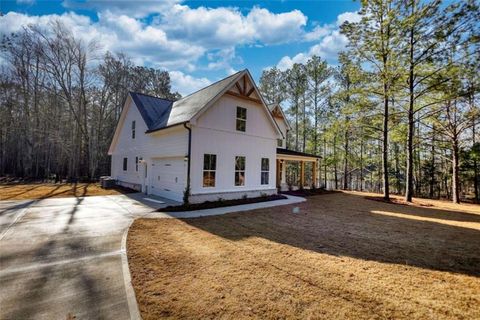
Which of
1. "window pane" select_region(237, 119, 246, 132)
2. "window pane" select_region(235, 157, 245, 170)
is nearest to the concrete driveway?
"window pane" select_region(235, 157, 245, 170)

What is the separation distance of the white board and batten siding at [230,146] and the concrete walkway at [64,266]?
11.2 ft

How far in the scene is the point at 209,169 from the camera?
11.2 metres

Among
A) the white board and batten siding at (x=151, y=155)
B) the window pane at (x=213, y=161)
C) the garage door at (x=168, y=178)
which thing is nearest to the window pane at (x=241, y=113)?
the window pane at (x=213, y=161)

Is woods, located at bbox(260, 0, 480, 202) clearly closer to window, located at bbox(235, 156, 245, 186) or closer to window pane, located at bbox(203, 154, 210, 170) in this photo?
window, located at bbox(235, 156, 245, 186)

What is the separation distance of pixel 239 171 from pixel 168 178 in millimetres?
3956

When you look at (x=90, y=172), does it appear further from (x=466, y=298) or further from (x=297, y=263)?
(x=466, y=298)

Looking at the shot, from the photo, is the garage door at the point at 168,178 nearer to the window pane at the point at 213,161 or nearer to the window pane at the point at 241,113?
the window pane at the point at 213,161

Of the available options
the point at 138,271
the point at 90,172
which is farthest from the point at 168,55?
the point at 138,271

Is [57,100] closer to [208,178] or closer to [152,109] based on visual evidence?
[152,109]

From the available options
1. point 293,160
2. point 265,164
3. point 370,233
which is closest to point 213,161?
point 265,164

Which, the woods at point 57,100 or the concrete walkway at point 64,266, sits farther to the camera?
the woods at point 57,100

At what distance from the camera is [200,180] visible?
10906mm

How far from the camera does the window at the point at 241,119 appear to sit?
12.6 metres

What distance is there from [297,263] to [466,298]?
258cm
